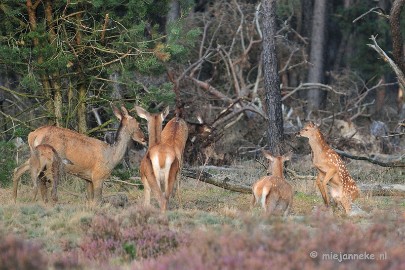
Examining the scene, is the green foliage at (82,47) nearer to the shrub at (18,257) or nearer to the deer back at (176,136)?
the deer back at (176,136)

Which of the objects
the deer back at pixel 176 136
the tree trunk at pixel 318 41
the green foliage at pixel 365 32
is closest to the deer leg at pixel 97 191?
the deer back at pixel 176 136

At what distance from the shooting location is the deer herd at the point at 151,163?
14.2m

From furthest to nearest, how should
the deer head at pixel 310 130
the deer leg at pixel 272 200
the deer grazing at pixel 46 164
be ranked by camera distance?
the deer head at pixel 310 130 < the deer grazing at pixel 46 164 < the deer leg at pixel 272 200

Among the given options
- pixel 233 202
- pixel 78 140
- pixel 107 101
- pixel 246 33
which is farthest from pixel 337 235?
pixel 246 33

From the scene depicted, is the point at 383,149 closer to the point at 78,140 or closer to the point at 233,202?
the point at 233,202

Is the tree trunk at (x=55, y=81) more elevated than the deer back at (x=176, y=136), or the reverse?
the tree trunk at (x=55, y=81)

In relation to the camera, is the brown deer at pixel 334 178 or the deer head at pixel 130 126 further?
the deer head at pixel 130 126

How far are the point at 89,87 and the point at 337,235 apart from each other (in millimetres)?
9439

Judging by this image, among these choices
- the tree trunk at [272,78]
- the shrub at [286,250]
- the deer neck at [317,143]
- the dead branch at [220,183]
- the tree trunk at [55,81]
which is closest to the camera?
the shrub at [286,250]

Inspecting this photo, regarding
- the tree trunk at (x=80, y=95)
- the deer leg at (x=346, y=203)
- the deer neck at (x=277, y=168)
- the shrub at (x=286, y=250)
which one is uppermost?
the tree trunk at (x=80, y=95)

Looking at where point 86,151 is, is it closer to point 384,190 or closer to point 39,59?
point 39,59

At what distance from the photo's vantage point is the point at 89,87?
60.1ft

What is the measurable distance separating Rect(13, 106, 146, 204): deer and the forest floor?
2.45ft

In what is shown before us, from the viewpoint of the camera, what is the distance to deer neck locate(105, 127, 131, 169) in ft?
51.6
